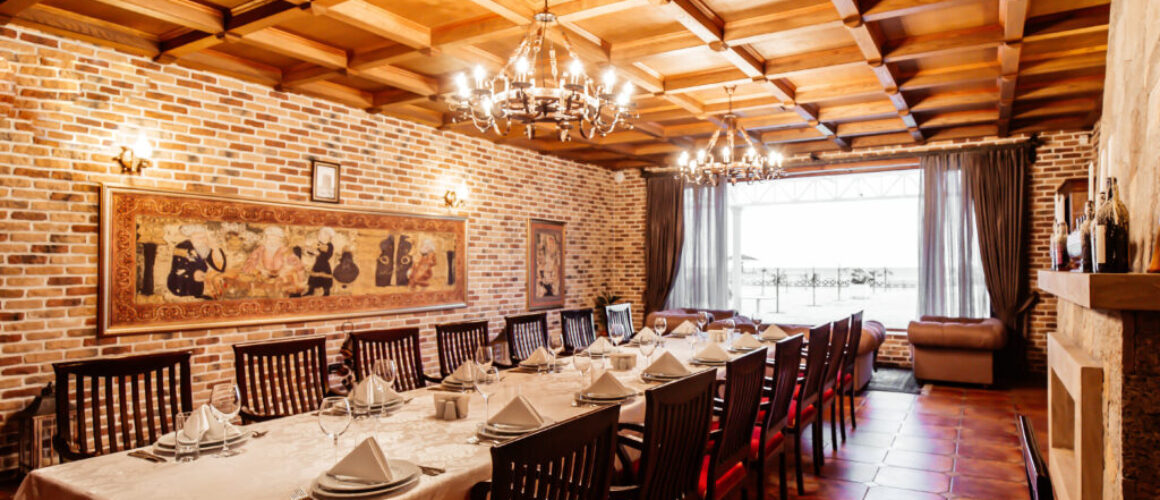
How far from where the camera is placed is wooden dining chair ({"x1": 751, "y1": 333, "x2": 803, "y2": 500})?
3.23m

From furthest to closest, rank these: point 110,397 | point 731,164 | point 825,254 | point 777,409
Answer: point 825,254
point 731,164
point 777,409
point 110,397

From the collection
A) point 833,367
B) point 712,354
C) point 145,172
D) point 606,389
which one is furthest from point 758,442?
point 145,172

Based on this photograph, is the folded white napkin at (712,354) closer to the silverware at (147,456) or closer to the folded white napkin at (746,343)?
the folded white napkin at (746,343)

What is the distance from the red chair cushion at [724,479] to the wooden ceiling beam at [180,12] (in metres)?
3.53

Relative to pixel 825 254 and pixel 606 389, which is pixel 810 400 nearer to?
pixel 606 389

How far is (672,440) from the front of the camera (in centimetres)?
229

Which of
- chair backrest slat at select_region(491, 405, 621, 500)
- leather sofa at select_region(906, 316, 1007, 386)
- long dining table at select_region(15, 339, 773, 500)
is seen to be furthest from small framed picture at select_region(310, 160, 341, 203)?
leather sofa at select_region(906, 316, 1007, 386)

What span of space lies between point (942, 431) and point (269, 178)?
17.9ft

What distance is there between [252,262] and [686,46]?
3.40 meters

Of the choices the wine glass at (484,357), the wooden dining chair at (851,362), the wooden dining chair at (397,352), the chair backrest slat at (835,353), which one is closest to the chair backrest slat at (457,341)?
the wooden dining chair at (397,352)

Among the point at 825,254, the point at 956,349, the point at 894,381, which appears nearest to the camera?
the point at 956,349

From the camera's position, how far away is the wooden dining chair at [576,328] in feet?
17.0

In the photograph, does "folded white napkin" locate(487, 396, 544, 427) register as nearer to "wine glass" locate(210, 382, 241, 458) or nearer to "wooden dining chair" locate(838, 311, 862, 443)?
"wine glass" locate(210, 382, 241, 458)

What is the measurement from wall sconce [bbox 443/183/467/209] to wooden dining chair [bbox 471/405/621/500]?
474 centimetres
